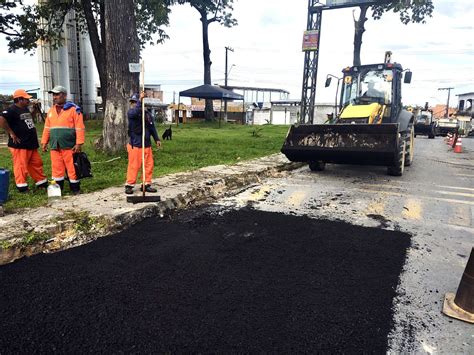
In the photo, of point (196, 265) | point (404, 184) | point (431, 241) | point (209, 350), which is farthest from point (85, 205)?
point (404, 184)

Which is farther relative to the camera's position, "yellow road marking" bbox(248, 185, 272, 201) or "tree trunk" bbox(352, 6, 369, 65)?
"tree trunk" bbox(352, 6, 369, 65)

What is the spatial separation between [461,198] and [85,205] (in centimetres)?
661

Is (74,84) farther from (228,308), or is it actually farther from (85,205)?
(228,308)

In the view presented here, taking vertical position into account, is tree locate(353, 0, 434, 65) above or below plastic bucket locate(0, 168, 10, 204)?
above

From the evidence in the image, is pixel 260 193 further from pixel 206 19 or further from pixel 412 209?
pixel 206 19

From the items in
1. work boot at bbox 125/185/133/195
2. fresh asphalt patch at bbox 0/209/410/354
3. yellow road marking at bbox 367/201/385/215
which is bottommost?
fresh asphalt patch at bbox 0/209/410/354

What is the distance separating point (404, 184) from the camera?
25.6ft

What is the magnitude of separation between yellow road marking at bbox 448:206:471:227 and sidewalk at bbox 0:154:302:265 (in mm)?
3792

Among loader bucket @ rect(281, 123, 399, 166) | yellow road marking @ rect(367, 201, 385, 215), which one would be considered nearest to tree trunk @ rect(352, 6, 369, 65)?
loader bucket @ rect(281, 123, 399, 166)

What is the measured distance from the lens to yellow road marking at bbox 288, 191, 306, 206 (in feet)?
20.0

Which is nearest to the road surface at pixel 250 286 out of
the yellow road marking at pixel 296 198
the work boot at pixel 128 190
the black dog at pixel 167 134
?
the yellow road marking at pixel 296 198

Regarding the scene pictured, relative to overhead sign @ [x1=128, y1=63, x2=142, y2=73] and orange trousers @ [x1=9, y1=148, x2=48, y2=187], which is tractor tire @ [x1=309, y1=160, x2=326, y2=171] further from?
orange trousers @ [x1=9, y1=148, x2=48, y2=187]

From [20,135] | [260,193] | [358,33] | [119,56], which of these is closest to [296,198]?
[260,193]

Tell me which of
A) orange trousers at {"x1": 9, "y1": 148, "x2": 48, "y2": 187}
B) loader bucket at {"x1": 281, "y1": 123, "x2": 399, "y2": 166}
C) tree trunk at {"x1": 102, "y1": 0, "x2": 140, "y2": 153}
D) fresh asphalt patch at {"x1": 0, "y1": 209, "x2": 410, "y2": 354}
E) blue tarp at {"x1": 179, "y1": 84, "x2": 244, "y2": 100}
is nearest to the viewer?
fresh asphalt patch at {"x1": 0, "y1": 209, "x2": 410, "y2": 354}
